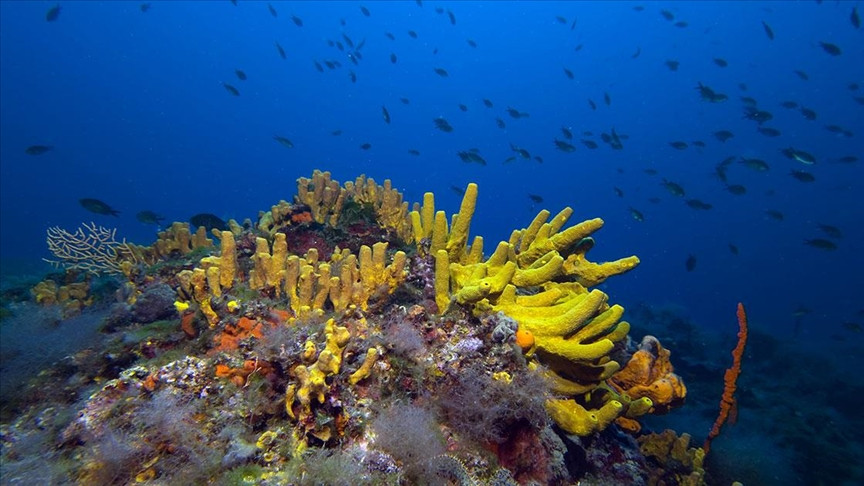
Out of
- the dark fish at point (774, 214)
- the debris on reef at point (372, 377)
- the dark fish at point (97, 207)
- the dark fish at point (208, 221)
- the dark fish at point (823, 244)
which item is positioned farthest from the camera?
the dark fish at point (774, 214)

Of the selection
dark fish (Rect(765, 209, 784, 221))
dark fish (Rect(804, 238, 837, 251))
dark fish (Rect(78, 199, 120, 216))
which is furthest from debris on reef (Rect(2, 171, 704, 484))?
dark fish (Rect(765, 209, 784, 221))

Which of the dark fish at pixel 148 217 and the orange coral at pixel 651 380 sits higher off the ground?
the dark fish at pixel 148 217

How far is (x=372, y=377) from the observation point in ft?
8.32

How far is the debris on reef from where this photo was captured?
2.13 m

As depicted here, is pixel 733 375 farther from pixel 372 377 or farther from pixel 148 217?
pixel 148 217

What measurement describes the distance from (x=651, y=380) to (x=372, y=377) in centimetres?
280

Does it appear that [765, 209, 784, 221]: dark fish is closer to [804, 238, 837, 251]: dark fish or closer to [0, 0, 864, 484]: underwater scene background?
[0, 0, 864, 484]: underwater scene background

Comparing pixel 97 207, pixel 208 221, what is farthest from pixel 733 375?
pixel 97 207

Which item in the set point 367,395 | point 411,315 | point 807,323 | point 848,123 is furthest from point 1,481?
point 848,123

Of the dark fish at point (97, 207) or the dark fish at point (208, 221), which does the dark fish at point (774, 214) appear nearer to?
the dark fish at point (208, 221)

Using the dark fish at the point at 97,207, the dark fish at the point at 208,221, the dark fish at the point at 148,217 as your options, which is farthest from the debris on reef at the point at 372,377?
the dark fish at the point at 148,217

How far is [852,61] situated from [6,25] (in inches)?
6731

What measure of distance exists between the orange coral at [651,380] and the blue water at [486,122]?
6395 cm

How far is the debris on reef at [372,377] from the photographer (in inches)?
83.8
